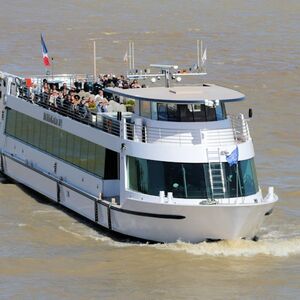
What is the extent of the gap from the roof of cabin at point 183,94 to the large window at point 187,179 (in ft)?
4.30

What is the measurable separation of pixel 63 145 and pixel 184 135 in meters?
4.98

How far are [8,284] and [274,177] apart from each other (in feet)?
36.3

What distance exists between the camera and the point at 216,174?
25953mm

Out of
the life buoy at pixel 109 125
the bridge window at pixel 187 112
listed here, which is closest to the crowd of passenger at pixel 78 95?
the life buoy at pixel 109 125

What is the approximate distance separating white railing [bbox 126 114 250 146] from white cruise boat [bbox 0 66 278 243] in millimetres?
20

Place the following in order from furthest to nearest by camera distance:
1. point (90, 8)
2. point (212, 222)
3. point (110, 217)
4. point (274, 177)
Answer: point (90, 8) → point (274, 177) → point (110, 217) → point (212, 222)

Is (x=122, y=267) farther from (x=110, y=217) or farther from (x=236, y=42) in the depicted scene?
(x=236, y=42)

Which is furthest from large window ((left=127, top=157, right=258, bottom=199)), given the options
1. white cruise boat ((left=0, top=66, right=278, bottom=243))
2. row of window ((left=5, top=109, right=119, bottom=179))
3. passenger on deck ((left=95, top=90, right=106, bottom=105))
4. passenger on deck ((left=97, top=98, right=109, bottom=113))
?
passenger on deck ((left=95, top=90, right=106, bottom=105))

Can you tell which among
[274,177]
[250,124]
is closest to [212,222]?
[274,177]

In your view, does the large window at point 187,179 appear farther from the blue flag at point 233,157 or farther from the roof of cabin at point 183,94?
the roof of cabin at point 183,94

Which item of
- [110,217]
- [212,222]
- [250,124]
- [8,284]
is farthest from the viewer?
[250,124]

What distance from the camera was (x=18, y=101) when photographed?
110 feet

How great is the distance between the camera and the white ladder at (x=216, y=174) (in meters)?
25.9

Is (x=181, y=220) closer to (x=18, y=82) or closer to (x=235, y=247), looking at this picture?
(x=235, y=247)
